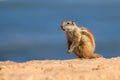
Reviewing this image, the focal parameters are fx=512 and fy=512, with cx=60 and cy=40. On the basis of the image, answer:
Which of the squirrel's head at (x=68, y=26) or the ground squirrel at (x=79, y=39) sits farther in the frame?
the squirrel's head at (x=68, y=26)

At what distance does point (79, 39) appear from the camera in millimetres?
16688

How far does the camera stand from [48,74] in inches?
389

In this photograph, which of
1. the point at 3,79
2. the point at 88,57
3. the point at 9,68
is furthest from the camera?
the point at 88,57

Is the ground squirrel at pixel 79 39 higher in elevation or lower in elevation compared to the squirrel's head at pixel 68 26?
lower

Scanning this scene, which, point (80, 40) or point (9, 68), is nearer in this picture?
point (9, 68)

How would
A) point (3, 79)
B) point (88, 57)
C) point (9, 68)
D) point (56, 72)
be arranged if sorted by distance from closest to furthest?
1. point (3, 79)
2. point (56, 72)
3. point (9, 68)
4. point (88, 57)

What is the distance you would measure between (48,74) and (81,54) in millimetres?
6854

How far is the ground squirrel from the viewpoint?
16.5 m

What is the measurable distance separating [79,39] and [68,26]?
583mm

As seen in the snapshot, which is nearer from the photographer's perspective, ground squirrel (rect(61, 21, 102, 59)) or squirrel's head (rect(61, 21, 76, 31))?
ground squirrel (rect(61, 21, 102, 59))

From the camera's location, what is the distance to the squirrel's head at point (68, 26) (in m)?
16.8

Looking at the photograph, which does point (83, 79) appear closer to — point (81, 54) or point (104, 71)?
point (104, 71)

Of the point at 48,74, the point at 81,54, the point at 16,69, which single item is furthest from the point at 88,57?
the point at 48,74

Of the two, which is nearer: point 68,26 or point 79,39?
point 79,39
